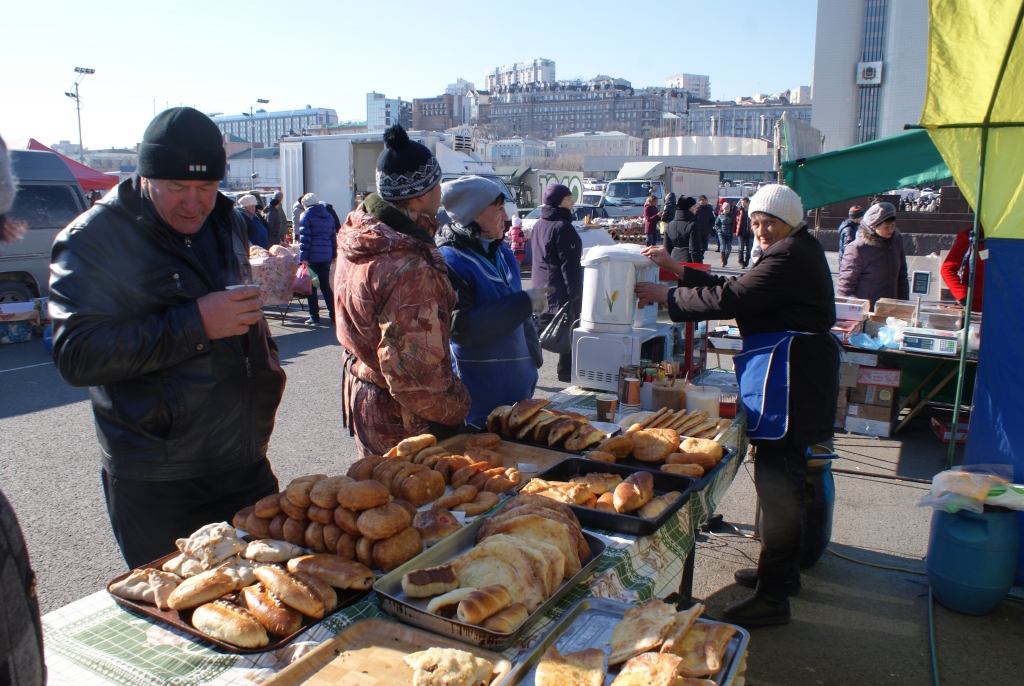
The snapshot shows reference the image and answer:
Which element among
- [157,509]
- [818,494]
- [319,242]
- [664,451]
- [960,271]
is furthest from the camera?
[319,242]

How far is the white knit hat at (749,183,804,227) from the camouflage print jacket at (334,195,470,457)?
1.68 m

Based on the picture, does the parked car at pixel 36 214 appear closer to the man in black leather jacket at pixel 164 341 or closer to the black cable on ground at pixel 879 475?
the man in black leather jacket at pixel 164 341

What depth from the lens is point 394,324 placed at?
252 cm

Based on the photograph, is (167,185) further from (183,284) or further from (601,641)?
(601,641)

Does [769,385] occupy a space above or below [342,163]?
below

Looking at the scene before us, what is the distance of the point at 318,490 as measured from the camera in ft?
6.03

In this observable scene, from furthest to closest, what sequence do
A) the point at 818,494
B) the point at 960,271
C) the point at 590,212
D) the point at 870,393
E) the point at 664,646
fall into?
the point at 590,212
the point at 960,271
the point at 870,393
the point at 818,494
the point at 664,646

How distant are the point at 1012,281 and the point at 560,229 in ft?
14.3

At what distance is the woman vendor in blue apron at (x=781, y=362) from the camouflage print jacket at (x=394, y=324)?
1.46 metres

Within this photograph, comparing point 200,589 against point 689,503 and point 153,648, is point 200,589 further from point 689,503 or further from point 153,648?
point 689,503

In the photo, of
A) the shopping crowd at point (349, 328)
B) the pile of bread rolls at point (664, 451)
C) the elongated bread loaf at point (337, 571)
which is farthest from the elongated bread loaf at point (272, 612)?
the pile of bread rolls at point (664, 451)

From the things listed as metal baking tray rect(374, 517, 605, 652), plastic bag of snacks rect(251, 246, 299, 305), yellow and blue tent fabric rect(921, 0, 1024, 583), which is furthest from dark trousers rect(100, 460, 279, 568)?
plastic bag of snacks rect(251, 246, 299, 305)

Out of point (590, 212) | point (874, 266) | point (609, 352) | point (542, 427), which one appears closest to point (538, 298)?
point (542, 427)

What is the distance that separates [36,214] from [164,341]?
37.1 feet
